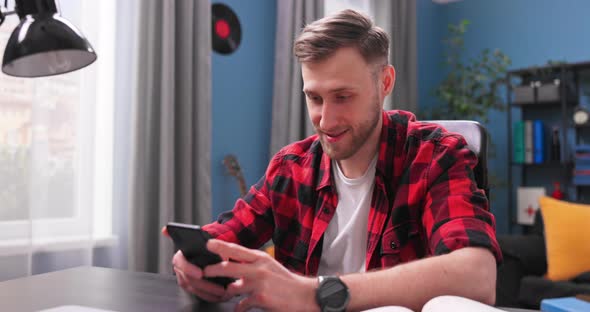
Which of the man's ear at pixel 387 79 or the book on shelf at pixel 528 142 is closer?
the man's ear at pixel 387 79

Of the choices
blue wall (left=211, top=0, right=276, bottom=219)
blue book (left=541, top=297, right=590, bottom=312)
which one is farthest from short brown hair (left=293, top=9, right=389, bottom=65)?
blue wall (left=211, top=0, right=276, bottom=219)

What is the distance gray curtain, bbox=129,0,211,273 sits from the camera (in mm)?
2102

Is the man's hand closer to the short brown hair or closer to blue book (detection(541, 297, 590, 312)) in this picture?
blue book (detection(541, 297, 590, 312))

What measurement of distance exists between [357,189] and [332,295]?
535 mm

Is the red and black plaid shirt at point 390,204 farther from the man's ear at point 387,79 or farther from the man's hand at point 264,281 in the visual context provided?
the man's hand at point 264,281

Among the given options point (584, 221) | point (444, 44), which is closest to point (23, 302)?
point (584, 221)

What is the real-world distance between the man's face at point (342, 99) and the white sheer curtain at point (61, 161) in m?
0.99

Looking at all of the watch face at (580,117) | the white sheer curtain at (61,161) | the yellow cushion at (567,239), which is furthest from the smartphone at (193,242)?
the watch face at (580,117)

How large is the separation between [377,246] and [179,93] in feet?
4.48

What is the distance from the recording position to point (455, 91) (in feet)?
13.6

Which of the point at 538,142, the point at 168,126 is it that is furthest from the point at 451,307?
the point at 538,142

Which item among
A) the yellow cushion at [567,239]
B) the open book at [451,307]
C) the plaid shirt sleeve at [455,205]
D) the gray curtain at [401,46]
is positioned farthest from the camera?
the gray curtain at [401,46]

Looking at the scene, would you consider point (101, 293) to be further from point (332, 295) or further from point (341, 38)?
point (341, 38)

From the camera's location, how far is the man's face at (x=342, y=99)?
123cm
